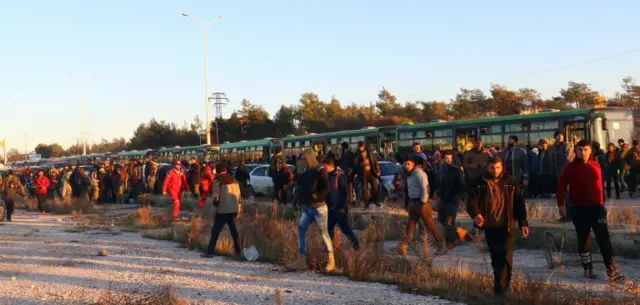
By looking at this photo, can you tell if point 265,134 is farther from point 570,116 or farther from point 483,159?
point 483,159

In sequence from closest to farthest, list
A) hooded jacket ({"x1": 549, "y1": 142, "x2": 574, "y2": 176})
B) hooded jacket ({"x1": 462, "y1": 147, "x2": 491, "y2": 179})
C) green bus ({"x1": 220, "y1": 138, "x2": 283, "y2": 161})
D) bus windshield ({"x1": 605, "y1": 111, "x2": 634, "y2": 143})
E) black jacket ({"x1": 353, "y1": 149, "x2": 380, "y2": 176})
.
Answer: hooded jacket ({"x1": 462, "y1": 147, "x2": 491, "y2": 179}) → hooded jacket ({"x1": 549, "y1": 142, "x2": 574, "y2": 176}) → black jacket ({"x1": 353, "y1": 149, "x2": 380, "y2": 176}) → bus windshield ({"x1": 605, "y1": 111, "x2": 634, "y2": 143}) → green bus ({"x1": 220, "y1": 138, "x2": 283, "y2": 161})

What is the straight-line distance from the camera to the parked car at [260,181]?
26.1m

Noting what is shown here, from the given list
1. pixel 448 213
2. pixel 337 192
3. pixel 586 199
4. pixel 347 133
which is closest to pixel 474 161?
pixel 448 213

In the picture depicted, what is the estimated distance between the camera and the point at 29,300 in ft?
27.6

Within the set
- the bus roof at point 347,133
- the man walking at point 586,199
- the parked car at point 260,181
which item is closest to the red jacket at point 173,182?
the parked car at point 260,181

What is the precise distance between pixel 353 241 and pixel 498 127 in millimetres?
16851

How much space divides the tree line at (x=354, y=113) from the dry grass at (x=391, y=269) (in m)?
43.3

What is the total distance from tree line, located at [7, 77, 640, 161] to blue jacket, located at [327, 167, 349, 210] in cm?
4467

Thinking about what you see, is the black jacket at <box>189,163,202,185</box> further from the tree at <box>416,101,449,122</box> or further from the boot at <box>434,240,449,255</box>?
the tree at <box>416,101,449,122</box>

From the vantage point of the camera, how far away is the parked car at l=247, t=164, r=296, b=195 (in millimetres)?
26078

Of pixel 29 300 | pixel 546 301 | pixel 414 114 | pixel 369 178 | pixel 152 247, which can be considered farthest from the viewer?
pixel 414 114

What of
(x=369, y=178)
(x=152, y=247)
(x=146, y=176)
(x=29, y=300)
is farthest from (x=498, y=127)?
(x=29, y=300)

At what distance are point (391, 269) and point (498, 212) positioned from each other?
2.64m

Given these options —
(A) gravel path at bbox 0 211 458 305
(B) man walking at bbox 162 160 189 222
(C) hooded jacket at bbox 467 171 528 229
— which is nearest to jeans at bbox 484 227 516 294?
(C) hooded jacket at bbox 467 171 528 229
